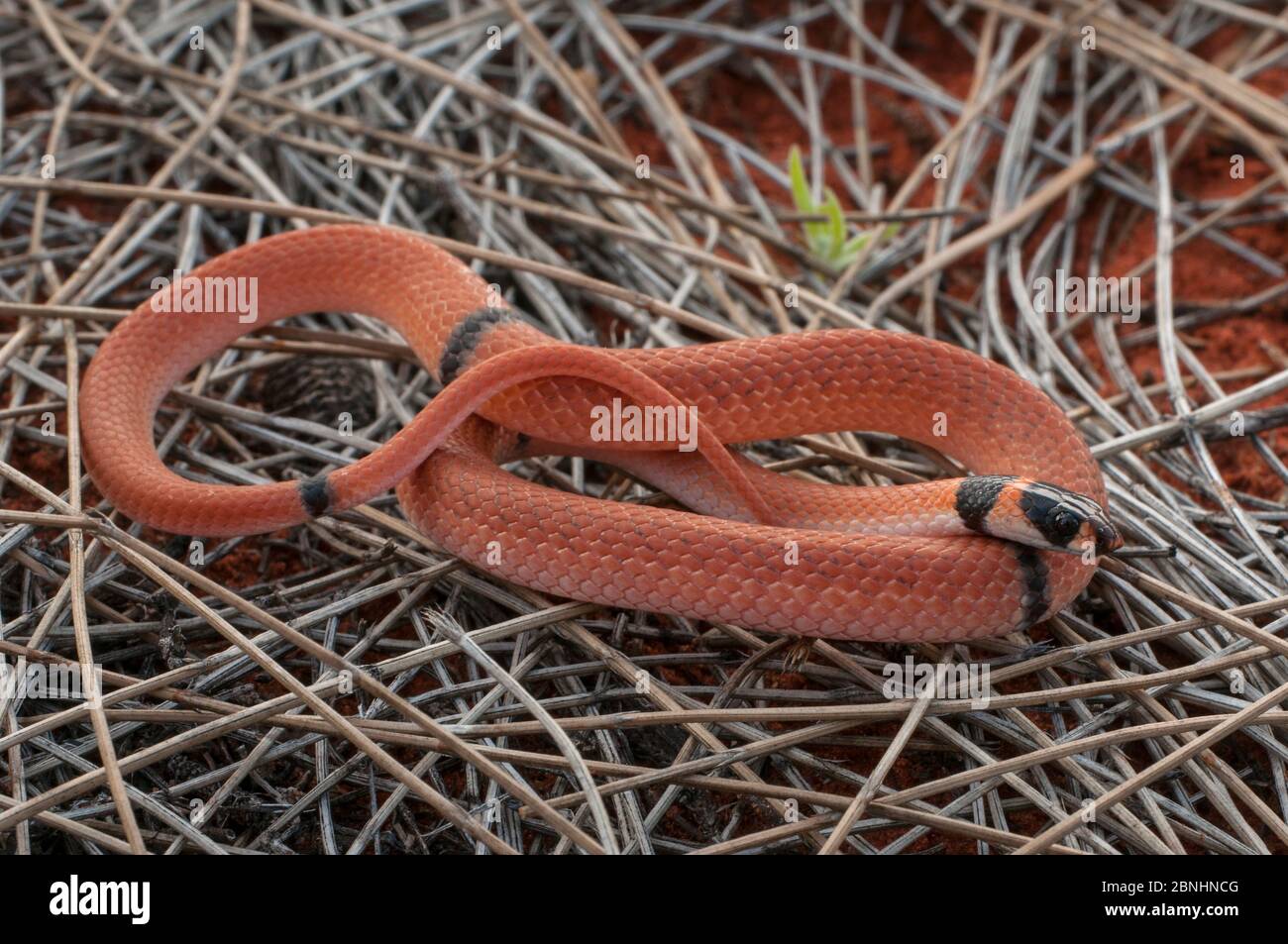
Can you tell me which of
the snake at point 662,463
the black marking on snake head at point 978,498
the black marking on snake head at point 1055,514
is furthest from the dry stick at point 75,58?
the black marking on snake head at point 1055,514

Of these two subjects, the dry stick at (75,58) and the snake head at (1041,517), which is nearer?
the snake head at (1041,517)

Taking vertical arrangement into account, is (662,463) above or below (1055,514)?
above

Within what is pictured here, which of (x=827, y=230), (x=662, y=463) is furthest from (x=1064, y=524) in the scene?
(x=827, y=230)

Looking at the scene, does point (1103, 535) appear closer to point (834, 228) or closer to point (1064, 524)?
point (1064, 524)

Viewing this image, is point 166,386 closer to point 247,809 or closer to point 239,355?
point 239,355

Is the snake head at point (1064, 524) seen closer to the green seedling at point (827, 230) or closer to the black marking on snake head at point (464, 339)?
the black marking on snake head at point (464, 339)

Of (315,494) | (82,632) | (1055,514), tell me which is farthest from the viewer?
(315,494)
